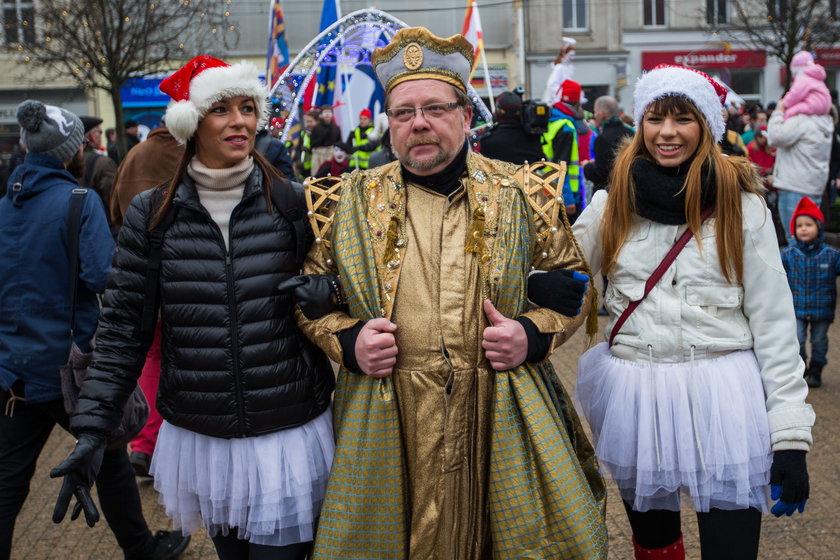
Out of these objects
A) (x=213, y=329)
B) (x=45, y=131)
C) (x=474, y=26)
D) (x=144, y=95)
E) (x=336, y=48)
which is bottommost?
(x=213, y=329)

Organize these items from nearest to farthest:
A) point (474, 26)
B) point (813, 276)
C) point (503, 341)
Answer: point (503, 341)
point (813, 276)
point (474, 26)

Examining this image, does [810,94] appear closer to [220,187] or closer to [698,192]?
[698,192]

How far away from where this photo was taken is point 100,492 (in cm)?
369

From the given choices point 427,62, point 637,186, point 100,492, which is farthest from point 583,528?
point 100,492

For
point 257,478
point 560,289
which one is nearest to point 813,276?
point 560,289

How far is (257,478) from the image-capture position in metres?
2.76

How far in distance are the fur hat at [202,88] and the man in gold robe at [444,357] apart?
463mm

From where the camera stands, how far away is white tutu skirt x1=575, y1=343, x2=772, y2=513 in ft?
9.09

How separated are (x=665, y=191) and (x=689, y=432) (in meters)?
0.76

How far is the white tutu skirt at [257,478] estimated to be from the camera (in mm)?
2742

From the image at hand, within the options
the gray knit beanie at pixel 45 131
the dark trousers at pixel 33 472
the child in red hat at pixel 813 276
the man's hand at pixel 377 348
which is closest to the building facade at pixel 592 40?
the child in red hat at pixel 813 276

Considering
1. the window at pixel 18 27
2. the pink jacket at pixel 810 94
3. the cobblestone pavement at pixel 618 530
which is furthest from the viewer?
the window at pixel 18 27

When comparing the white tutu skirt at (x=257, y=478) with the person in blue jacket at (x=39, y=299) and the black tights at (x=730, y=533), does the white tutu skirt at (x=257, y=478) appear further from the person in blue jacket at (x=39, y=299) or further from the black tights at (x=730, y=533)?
the black tights at (x=730, y=533)

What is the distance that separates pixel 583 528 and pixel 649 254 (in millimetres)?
902
